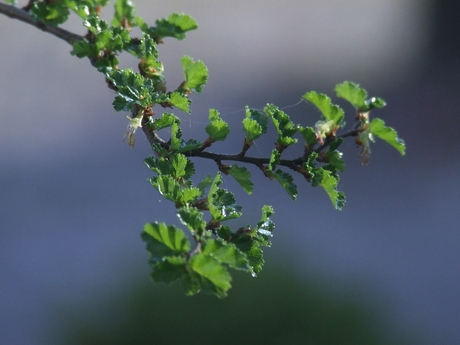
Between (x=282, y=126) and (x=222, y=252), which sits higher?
(x=282, y=126)

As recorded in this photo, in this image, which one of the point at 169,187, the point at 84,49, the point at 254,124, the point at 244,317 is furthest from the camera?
the point at 244,317

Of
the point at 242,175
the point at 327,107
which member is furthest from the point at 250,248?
the point at 327,107

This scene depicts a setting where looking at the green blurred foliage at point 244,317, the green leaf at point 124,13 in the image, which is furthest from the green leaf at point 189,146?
the green blurred foliage at point 244,317

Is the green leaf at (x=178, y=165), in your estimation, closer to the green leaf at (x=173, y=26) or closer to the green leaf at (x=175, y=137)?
the green leaf at (x=175, y=137)

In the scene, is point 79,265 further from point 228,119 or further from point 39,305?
point 228,119

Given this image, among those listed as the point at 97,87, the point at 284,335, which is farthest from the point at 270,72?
the point at 284,335

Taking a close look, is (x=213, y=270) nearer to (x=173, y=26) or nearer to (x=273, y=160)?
(x=273, y=160)

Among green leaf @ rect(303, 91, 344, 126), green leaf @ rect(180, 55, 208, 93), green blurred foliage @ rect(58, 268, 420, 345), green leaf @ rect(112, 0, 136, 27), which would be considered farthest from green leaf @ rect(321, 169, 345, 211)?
green blurred foliage @ rect(58, 268, 420, 345)
